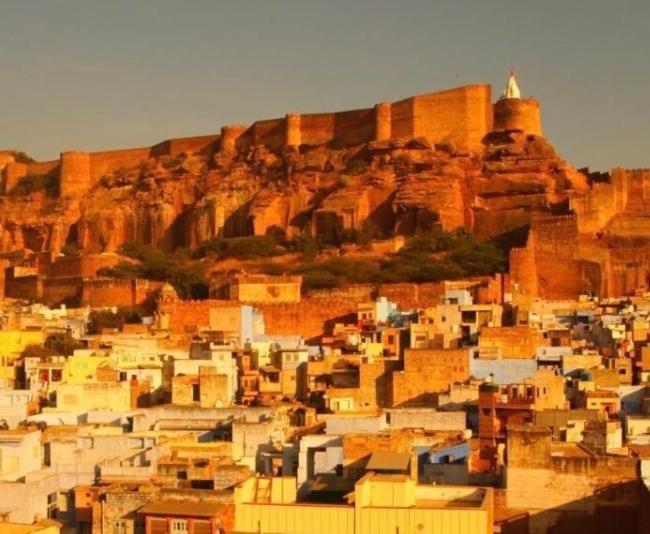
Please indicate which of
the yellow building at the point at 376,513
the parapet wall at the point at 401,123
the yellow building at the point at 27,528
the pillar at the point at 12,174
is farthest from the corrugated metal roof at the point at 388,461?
the pillar at the point at 12,174

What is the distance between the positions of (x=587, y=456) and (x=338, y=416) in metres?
6.76

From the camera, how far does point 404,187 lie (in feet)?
169

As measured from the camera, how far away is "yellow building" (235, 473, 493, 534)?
15.0 m

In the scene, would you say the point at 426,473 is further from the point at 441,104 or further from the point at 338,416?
the point at 441,104

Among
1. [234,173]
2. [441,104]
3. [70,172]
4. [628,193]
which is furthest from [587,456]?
[70,172]

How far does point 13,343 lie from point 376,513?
2218 centimetres

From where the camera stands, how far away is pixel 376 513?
15.1 meters

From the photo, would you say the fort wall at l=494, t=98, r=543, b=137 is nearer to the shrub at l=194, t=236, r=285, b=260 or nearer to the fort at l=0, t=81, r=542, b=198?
the fort at l=0, t=81, r=542, b=198

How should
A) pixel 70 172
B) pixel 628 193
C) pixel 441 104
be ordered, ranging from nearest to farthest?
pixel 628 193 < pixel 441 104 < pixel 70 172

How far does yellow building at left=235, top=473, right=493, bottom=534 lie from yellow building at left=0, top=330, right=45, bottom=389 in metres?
18.3

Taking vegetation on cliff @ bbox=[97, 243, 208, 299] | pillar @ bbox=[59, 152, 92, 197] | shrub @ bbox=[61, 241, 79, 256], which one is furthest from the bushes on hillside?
pillar @ bbox=[59, 152, 92, 197]

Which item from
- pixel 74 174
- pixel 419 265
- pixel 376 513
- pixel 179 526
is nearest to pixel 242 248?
pixel 419 265

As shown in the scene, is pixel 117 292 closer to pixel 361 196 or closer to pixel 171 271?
pixel 171 271

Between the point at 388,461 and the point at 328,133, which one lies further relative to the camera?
the point at 328,133
